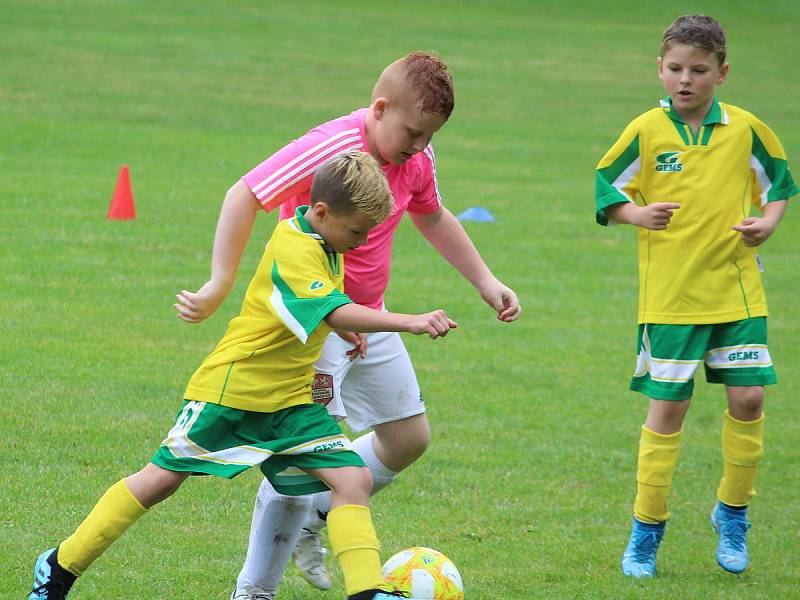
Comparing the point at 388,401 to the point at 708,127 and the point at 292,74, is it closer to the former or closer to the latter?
the point at 708,127

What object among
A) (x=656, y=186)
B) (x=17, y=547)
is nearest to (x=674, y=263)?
(x=656, y=186)

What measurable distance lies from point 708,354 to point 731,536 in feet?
2.57

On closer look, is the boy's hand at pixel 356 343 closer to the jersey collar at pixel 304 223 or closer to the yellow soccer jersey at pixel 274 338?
the yellow soccer jersey at pixel 274 338

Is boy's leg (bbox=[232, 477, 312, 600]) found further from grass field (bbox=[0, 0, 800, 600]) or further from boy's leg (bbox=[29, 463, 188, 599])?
boy's leg (bbox=[29, 463, 188, 599])

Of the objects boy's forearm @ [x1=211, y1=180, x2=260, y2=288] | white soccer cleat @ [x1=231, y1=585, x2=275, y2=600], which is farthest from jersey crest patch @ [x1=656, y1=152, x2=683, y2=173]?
white soccer cleat @ [x1=231, y1=585, x2=275, y2=600]

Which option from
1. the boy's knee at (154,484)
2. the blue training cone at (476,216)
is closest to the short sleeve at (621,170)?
the boy's knee at (154,484)

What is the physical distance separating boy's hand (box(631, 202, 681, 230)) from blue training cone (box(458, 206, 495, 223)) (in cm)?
832

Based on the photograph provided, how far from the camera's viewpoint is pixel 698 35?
5219 mm

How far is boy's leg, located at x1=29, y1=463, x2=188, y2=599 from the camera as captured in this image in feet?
13.5

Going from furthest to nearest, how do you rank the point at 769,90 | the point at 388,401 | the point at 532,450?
the point at 769,90 < the point at 532,450 < the point at 388,401

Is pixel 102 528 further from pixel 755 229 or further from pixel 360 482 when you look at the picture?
pixel 755 229

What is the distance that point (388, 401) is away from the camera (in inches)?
191

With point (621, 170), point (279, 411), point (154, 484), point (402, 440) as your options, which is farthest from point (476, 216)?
point (154, 484)

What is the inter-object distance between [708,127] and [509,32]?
1077 inches
